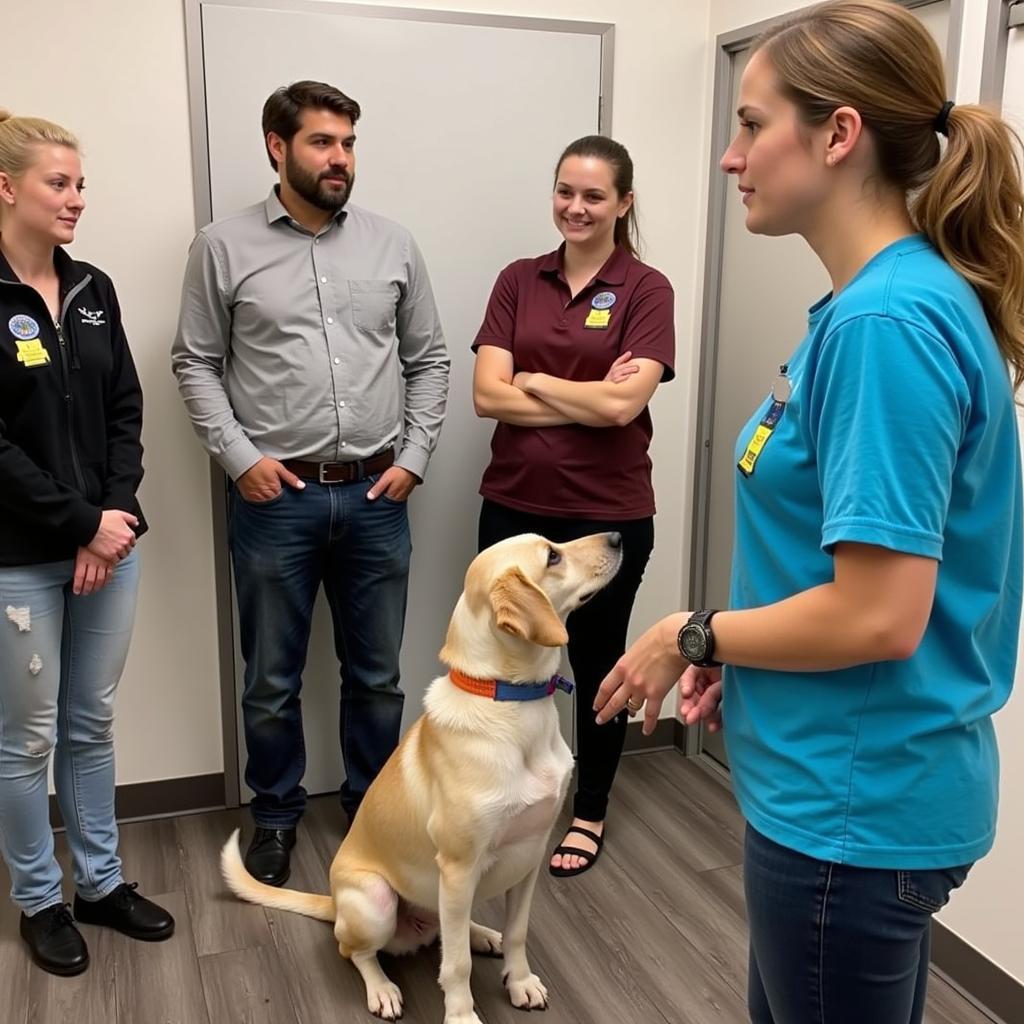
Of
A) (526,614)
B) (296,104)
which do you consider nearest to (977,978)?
(526,614)

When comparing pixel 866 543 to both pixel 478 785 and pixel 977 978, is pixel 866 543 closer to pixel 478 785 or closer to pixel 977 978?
pixel 478 785

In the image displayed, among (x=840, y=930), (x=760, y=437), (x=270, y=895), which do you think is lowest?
(x=270, y=895)

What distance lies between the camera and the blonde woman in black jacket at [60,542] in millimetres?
2137

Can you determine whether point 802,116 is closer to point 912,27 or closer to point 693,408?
point 912,27

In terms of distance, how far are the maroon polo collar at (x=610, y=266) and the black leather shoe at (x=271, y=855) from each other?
1.75 metres

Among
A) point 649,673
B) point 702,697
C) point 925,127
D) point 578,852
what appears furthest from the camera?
point 578,852

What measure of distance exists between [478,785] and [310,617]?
3.33 ft

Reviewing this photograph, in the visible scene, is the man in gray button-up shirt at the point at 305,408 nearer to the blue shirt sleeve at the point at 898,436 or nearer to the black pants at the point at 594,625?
the black pants at the point at 594,625

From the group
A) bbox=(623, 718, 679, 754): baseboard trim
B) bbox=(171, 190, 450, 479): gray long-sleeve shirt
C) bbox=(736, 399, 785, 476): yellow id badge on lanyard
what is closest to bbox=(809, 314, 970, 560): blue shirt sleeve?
bbox=(736, 399, 785, 476): yellow id badge on lanyard

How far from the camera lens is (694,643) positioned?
1090 mm

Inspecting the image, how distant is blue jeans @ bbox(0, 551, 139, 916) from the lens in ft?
7.19

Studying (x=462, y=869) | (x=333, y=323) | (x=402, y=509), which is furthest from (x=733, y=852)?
(x=333, y=323)

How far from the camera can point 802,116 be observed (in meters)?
1.01

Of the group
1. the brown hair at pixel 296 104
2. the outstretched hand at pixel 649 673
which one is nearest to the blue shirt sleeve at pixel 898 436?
the outstretched hand at pixel 649 673
